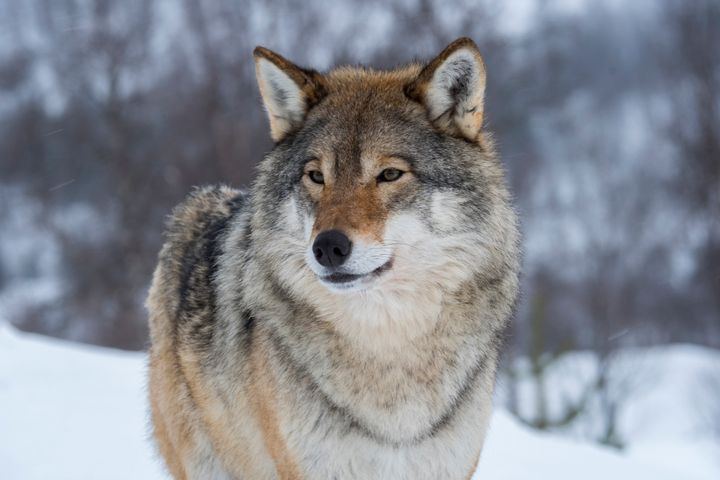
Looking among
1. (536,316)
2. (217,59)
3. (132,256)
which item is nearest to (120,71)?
(217,59)

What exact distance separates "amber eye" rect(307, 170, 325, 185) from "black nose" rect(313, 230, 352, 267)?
1.26ft

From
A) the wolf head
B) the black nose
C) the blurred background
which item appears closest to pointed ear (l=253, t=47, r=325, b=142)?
the wolf head

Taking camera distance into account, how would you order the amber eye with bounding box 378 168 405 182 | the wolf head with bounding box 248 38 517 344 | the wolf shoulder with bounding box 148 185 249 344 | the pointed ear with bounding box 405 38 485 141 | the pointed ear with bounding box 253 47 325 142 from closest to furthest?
the wolf head with bounding box 248 38 517 344, the amber eye with bounding box 378 168 405 182, the pointed ear with bounding box 405 38 485 141, the pointed ear with bounding box 253 47 325 142, the wolf shoulder with bounding box 148 185 249 344

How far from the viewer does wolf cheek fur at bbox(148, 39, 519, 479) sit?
3086 mm

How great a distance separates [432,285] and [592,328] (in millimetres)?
22763

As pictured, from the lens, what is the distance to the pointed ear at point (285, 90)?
3.48 metres

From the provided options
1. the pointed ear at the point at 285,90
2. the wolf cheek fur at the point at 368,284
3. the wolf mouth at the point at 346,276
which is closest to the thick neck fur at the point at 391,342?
the wolf cheek fur at the point at 368,284

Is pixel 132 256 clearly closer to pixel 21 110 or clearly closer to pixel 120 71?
pixel 120 71

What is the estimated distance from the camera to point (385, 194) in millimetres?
3123

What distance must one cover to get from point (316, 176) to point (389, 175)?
304mm

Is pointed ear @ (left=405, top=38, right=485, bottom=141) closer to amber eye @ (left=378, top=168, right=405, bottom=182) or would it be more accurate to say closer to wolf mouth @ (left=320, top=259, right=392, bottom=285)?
amber eye @ (left=378, top=168, right=405, bottom=182)

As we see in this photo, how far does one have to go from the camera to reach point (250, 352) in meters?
3.43

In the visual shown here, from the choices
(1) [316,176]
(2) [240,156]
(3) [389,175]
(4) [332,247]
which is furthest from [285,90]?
(2) [240,156]

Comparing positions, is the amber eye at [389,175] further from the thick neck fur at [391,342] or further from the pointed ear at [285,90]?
the pointed ear at [285,90]
